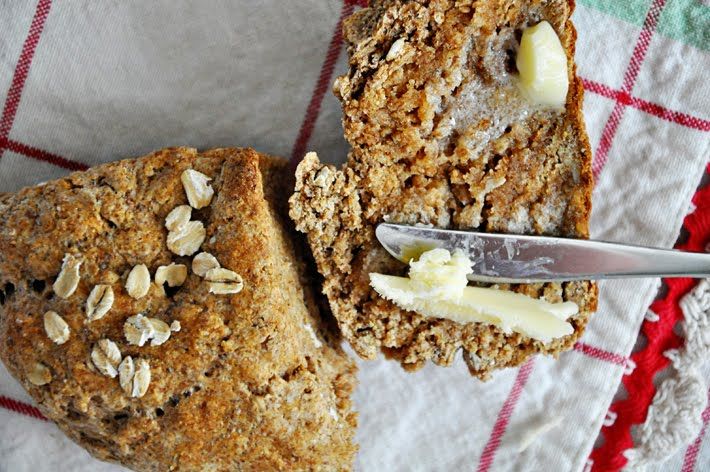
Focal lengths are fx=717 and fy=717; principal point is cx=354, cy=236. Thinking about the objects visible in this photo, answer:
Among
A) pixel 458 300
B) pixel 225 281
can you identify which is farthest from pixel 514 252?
pixel 225 281

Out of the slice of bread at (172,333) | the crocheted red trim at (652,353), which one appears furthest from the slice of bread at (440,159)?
the crocheted red trim at (652,353)

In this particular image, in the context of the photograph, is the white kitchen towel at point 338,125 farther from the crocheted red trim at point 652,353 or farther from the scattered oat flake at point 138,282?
the scattered oat flake at point 138,282

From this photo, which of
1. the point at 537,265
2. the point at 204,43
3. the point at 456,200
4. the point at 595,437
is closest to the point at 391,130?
the point at 456,200

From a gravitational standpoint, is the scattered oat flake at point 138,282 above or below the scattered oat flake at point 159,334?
above

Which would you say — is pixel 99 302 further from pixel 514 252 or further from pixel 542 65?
pixel 542 65

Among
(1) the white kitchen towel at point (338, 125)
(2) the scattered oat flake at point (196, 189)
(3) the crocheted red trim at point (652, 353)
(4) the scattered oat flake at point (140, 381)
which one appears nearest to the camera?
(4) the scattered oat flake at point (140, 381)

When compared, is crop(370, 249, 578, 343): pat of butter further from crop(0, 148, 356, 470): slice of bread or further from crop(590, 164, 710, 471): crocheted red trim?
crop(590, 164, 710, 471): crocheted red trim
